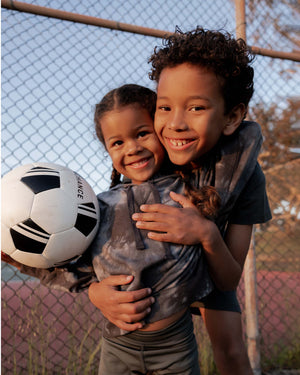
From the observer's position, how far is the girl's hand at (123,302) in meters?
1.12

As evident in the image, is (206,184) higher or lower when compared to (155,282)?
higher

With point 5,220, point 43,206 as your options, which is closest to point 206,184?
point 43,206

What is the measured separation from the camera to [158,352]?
1195mm

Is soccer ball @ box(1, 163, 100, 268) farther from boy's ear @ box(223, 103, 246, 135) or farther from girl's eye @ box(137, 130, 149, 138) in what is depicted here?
boy's ear @ box(223, 103, 246, 135)

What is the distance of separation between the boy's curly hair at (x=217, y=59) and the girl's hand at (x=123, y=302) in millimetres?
806

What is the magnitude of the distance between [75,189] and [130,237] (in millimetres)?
283

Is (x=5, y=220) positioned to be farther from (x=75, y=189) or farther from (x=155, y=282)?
(x=155, y=282)

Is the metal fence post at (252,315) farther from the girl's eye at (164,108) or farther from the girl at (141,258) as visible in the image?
the girl's eye at (164,108)

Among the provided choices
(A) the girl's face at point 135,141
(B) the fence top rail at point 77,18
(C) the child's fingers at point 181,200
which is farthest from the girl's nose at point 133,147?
(B) the fence top rail at point 77,18

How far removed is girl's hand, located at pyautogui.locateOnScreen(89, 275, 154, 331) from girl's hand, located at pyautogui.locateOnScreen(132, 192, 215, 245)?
7.9 inches

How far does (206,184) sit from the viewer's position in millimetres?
1299

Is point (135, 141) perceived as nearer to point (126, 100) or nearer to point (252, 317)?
point (126, 100)

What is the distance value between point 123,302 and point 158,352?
10.1 inches

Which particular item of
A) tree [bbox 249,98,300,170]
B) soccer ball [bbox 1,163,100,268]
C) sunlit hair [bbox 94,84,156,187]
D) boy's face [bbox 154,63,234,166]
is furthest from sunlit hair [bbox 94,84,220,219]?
tree [bbox 249,98,300,170]
